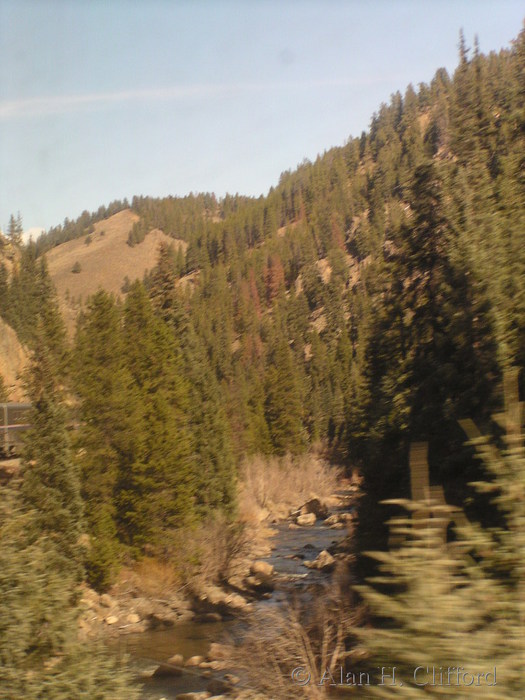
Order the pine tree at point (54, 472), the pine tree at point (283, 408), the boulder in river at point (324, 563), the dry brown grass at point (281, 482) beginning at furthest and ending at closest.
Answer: the pine tree at point (283, 408) < the dry brown grass at point (281, 482) < the boulder in river at point (324, 563) < the pine tree at point (54, 472)

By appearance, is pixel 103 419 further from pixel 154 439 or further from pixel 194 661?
pixel 194 661

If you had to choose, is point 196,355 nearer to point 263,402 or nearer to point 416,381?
point 416,381

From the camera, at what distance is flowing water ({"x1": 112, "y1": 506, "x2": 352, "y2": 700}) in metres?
19.6

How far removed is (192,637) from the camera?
25.1 meters

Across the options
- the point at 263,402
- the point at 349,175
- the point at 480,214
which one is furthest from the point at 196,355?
the point at 349,175

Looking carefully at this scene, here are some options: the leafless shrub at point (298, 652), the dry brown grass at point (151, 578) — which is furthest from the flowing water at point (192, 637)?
the dry brown grass at point (151, 578)

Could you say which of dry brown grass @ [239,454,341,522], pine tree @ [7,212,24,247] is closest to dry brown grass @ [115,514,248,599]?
dry brown grass @ [239,454,341,522]

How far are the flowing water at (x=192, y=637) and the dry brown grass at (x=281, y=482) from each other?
13.2 m

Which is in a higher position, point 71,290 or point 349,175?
point 349,175

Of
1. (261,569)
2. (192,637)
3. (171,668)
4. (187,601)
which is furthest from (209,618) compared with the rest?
(171,668)

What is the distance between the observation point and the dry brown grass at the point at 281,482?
1977 inches

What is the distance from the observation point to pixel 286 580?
29.6m

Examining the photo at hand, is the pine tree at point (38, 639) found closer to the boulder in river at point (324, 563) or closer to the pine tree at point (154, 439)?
the boulder in river at point (324, 563)

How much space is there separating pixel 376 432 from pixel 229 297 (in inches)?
4570
